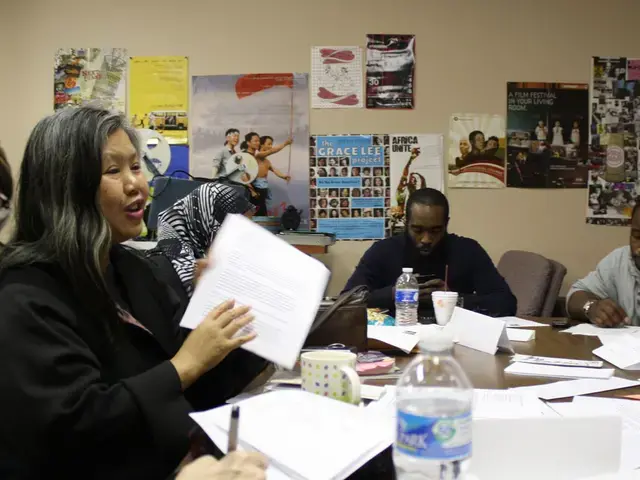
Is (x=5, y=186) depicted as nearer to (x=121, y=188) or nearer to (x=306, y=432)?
(x=121, y=188)

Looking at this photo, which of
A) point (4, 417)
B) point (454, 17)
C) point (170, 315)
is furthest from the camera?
point (454, 17)

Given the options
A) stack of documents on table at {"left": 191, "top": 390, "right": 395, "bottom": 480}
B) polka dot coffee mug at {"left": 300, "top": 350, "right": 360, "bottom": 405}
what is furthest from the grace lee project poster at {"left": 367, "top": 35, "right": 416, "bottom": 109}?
stack of documents on table at {"left": 191, "top": 390, "right": 395, "bottom": 480}

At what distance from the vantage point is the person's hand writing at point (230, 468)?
73cm

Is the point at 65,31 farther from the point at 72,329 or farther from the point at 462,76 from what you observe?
the point at 72,329

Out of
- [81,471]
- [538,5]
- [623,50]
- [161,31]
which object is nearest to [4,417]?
[81,471]

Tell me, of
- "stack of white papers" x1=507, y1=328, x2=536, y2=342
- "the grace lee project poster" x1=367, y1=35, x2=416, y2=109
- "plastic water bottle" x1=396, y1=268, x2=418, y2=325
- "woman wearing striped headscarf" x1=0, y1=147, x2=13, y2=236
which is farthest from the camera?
"the grace lee project poster" x1=367, y1=35, x2=416, y2=109

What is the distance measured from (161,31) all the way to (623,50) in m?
2.65

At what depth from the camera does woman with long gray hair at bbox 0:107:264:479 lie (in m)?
0.95

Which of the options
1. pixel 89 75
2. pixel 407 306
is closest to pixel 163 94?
pixel 89 75

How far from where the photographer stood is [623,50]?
3.46m

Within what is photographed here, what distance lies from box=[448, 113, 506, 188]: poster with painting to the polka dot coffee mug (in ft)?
8.27

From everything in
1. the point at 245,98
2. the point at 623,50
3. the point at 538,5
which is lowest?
the point at 245,98

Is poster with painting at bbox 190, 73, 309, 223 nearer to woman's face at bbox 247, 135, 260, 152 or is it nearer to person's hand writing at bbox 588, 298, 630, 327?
woman's face at bbox 247, 135, 260, 152

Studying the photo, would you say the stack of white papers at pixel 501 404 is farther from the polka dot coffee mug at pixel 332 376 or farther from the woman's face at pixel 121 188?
the woman's face at pixel 121 188
